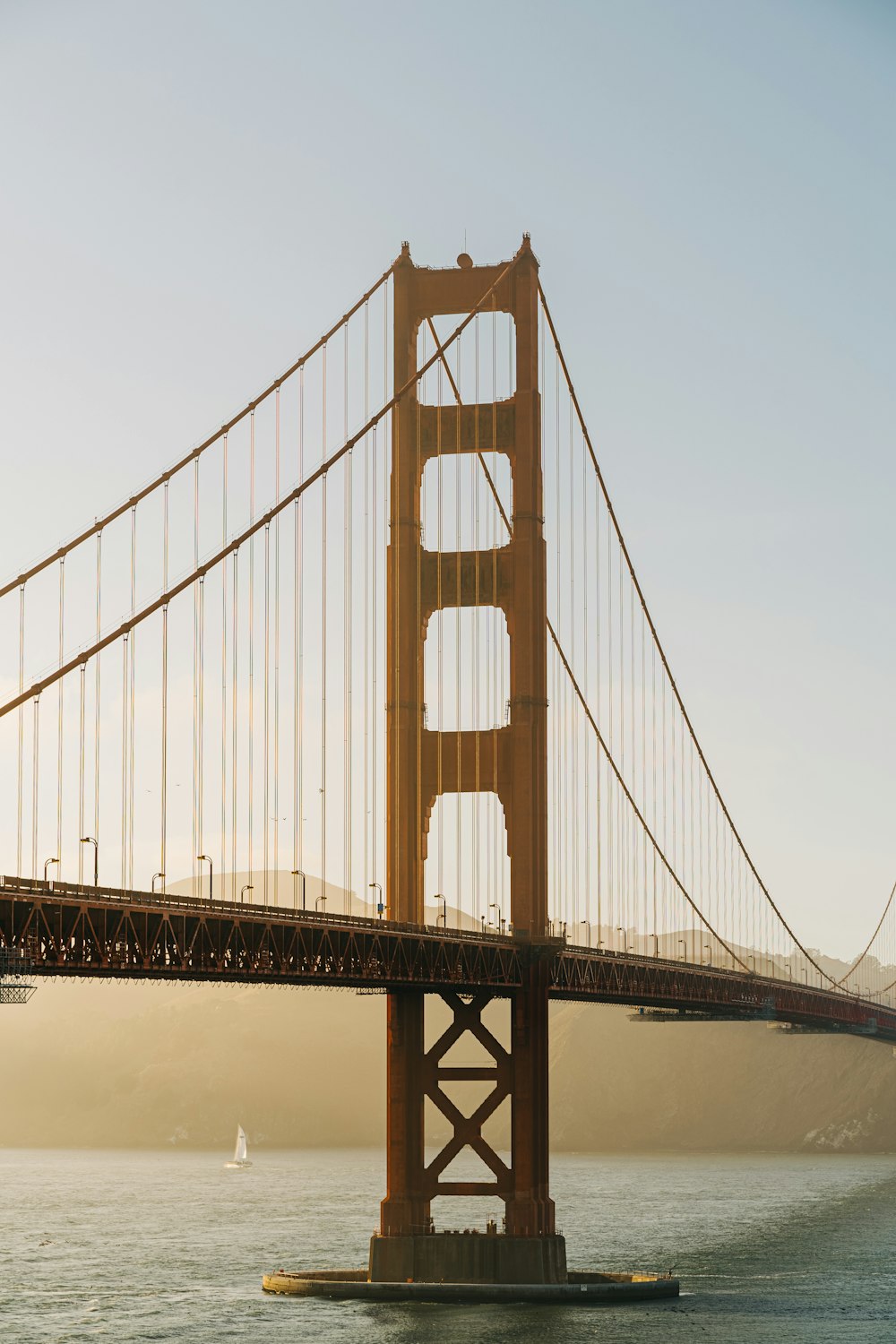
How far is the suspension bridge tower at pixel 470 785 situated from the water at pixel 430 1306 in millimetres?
2631

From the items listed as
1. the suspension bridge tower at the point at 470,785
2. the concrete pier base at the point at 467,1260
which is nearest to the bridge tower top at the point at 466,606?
the suspension bridge tower at the point at 470,785

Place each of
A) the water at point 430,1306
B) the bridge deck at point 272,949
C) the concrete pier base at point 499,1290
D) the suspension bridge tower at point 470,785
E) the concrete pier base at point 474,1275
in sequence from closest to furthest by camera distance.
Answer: the bridge deck at point 272,949
the water at point 430,1306
the concrete pier base at point 499,1290
the concrete pier base at point 474,1275
the suspension bridge tower at point 470,785

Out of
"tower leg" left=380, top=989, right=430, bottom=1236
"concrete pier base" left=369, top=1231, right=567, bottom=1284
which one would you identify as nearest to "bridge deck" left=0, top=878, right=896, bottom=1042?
"tower leg" left=380, top=989, right=430, bottom=1236

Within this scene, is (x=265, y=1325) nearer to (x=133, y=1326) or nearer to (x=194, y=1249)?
(x=133, y=1326)

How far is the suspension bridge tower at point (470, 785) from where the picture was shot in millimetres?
58938

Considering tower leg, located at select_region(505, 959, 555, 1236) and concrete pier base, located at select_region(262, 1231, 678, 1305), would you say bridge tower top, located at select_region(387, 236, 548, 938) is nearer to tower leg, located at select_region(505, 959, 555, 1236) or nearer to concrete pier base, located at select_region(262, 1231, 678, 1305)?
tower leg, located at select_region(505, 959, 555, 1236)

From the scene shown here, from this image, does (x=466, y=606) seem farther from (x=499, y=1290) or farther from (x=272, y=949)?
(x=499, y=1290)

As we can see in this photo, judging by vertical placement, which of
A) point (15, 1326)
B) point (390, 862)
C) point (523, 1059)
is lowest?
point (15, 1326)

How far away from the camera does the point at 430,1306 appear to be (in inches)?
2240

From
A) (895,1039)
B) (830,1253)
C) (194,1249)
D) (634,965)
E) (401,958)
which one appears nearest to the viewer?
(401,958)

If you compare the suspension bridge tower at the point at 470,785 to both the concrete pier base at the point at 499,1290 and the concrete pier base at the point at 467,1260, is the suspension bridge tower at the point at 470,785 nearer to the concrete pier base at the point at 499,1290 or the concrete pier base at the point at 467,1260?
the concrete pier base at the point at 467,1260

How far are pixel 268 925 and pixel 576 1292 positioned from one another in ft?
49.8

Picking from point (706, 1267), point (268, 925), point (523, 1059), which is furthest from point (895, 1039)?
point (268, 925)

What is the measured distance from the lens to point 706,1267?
7400 cm
